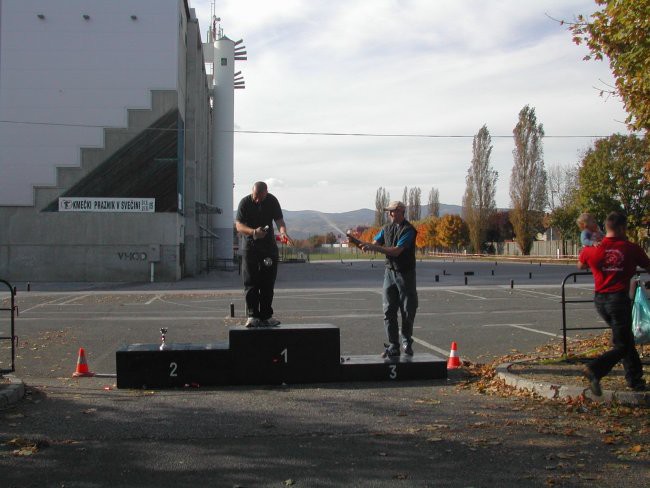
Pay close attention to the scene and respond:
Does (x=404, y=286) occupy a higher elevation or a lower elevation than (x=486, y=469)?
higher

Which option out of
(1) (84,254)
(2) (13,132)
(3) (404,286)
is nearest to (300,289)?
(1) (84,254)

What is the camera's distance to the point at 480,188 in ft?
266

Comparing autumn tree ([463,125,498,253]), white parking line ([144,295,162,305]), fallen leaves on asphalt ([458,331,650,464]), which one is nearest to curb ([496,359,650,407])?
fallen leaves on asphalt ([458,331,650,464])

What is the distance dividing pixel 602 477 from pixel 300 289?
978 inches

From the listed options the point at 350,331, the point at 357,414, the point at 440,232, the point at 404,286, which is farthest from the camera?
the point at 440,232

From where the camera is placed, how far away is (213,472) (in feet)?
16.8

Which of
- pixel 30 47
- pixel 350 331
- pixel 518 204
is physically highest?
pixel 30 47

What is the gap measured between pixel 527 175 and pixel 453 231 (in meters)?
28.3

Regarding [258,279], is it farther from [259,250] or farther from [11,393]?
[11,393]

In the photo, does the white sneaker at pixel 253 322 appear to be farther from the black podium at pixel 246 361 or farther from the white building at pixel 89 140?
the white building at pixel 89 140

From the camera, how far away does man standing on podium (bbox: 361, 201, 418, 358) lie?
905 cm

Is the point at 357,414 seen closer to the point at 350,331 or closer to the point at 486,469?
the point at 486,469

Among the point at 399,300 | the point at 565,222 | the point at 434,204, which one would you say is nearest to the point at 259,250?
the point at 399,300

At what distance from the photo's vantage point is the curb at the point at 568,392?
7000 mm
